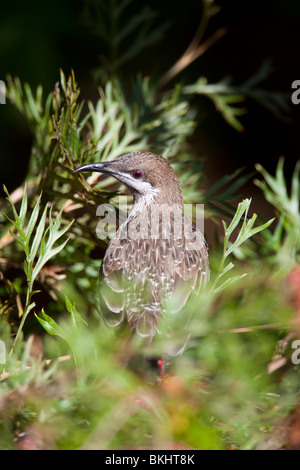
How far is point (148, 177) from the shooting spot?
140 cm

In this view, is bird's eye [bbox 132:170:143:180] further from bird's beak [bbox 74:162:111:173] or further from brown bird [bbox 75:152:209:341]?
bird's beak [bbox 74:162:111:173]

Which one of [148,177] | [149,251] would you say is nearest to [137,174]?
[148,177]

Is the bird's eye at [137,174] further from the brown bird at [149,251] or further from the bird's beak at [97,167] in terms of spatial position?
the bird's beak at [97,167]

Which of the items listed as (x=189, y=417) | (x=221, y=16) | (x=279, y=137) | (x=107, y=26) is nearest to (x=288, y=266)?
(x=189, y=417)

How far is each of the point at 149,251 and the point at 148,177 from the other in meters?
0.24

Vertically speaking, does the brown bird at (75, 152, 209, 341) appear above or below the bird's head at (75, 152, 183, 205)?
below

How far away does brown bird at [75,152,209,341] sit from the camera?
1.06 meters

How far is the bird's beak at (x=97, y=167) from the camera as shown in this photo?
104 centimetres

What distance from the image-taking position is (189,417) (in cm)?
50

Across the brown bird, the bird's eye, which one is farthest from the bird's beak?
the bird's eye

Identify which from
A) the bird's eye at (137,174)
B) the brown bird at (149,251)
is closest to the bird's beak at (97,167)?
the brown bird at (149,251)

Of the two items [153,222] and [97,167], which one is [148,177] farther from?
[97,167]

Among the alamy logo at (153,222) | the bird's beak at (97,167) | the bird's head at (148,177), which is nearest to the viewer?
the bird's beak at (97,167)

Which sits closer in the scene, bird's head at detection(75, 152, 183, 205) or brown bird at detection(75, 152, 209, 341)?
brown bird at detection(75, 152, 209, 341)
